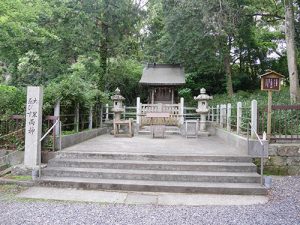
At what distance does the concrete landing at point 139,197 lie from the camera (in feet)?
16.5

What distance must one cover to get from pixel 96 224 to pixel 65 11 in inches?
417

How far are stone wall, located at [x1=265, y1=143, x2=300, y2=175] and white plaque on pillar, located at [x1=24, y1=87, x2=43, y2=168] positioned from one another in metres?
5.62

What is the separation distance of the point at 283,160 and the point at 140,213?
436 centimetres

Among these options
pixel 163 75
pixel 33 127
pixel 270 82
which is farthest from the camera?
pixel 163 75

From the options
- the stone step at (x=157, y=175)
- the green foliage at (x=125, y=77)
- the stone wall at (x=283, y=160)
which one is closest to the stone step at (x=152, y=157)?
the stone step at (x=157, y=175)

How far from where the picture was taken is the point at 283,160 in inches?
275

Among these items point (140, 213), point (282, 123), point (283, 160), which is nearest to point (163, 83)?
point (282, 123)

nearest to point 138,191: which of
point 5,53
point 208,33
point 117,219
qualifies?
point 117,219

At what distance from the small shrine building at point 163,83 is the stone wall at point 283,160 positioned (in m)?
9.67

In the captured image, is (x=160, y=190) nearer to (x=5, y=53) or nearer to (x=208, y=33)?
(x=5, y=53)

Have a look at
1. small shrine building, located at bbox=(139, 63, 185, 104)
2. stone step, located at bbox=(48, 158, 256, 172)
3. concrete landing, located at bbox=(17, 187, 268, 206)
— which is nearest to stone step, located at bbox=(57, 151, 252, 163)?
stone step, located at bbox=(48, 158, 256, 172)

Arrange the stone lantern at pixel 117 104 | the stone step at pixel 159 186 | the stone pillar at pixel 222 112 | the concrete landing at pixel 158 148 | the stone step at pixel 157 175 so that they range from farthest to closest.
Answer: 1. the stone lantern at pixel 117 104
2. the stone pillar at pixel 222 112
3. the concrete landing at pixel 158 148
4. the stone step at pixel 157 175
5. the stone step at pixel 159 186

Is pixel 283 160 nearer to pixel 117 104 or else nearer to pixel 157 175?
pixel 157 175

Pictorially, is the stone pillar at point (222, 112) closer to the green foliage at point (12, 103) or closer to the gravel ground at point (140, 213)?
the gravel ground at point (140, 213)
